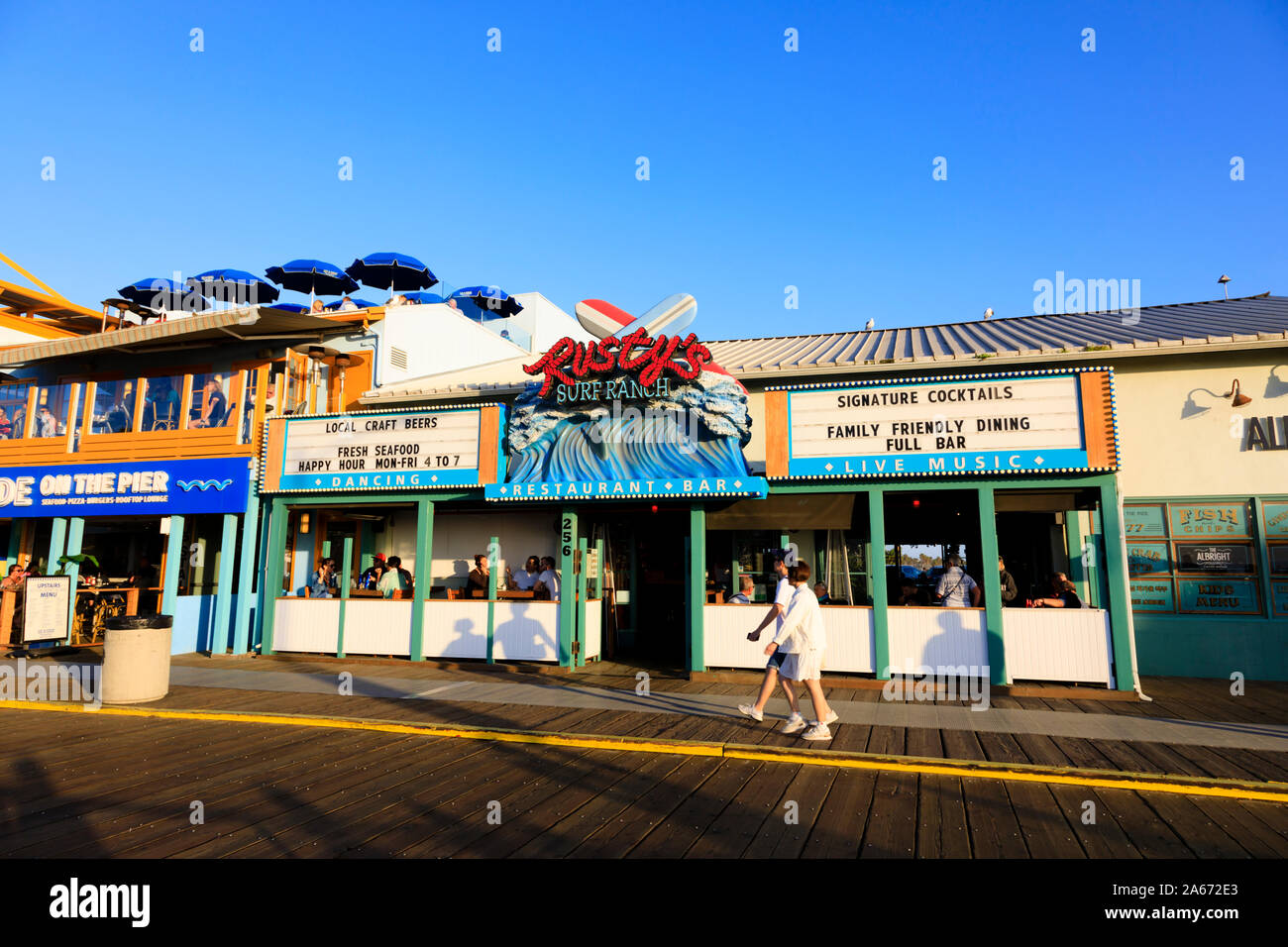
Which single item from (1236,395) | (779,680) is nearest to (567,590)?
(779,680)

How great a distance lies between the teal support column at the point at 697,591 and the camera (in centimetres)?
1132

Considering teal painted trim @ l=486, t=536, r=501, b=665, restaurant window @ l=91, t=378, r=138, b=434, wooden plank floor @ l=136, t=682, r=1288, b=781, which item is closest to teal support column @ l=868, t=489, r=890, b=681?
wooden plank floor @ l=136, t=682, r=1288, b=781

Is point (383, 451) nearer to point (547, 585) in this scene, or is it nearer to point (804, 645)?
point (547, 585)

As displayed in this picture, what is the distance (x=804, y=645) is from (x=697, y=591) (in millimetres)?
4146

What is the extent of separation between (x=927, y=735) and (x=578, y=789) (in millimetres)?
3929

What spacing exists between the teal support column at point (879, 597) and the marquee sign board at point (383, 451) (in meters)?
6.61

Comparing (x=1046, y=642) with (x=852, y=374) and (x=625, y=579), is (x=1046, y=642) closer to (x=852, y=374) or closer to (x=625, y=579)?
(x=852, y=374)

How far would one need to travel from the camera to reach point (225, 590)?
1382 centimetres

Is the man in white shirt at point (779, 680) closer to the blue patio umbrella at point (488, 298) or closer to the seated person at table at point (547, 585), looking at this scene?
the seated person at table at point (547, 585)

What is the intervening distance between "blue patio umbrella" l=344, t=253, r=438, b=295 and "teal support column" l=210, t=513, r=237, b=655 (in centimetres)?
1371
